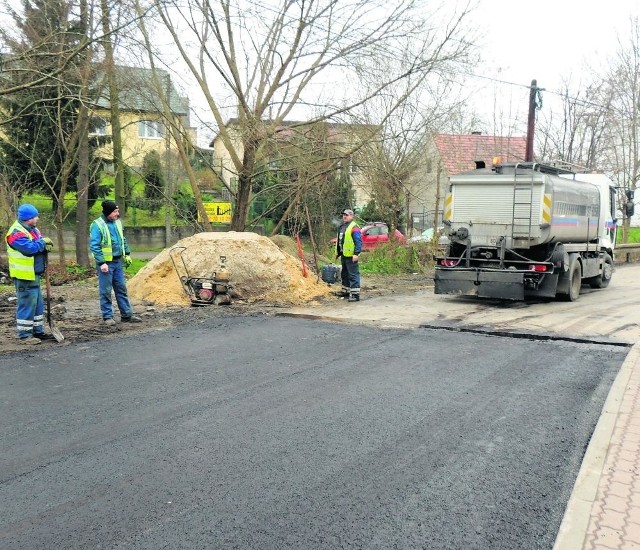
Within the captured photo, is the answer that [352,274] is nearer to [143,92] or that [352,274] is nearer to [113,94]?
[143,92]

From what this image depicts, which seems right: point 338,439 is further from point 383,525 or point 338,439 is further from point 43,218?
point 43,218

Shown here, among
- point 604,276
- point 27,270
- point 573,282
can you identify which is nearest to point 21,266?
point 27,270

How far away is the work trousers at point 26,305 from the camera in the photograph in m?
7.93

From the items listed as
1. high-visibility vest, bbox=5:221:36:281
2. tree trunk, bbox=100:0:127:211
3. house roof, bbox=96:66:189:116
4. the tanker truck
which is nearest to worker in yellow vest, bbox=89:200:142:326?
high-visibility vest, bbox=5:221:36:281

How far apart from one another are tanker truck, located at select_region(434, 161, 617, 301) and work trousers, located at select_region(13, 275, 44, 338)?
7661 millimetres

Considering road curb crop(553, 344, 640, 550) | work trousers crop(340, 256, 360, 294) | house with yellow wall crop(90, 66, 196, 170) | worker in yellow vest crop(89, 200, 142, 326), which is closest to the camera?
road curb crop(553, 344, 640, 550)

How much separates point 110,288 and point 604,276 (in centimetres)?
1214

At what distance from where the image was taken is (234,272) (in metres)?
12.0

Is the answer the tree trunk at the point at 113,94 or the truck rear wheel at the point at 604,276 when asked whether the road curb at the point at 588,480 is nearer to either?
the tree trunk at the point at 113,94

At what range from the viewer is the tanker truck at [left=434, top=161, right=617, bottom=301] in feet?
39.4

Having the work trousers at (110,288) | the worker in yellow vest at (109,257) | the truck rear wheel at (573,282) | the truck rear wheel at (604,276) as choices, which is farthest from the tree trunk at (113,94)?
the truck rear wheel at (604,276)

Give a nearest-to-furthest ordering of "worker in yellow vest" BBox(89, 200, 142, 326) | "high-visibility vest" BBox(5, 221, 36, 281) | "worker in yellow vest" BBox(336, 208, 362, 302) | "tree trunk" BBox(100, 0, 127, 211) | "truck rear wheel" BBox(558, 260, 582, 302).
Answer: "high-visibility vest" BBox(5, 221, 36, 281) → "worker in yellow vest" BBox(89, 200, 142, 326) → "tree trunk" BBox(100, 0, 127, 211) → "worker in yellow vest" BBox(336, 208, 362, 302) → "truck rear wheel" BBox(558, 260, 582, 302)

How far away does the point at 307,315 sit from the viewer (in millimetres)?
10617

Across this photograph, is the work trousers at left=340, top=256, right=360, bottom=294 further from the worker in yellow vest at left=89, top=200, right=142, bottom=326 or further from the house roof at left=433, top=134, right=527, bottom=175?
the house roof at left=433, top=134, right=527, bottom=175
